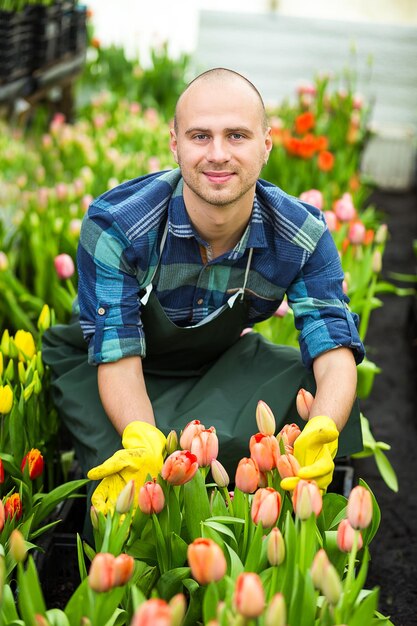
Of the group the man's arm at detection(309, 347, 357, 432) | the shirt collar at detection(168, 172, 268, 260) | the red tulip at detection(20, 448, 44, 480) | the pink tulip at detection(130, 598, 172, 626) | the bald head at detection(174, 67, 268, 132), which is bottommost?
the red tulip at detection(20, 448, 44, 480)

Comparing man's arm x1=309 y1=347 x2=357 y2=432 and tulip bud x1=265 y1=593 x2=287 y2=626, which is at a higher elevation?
tulip bud x1=265 y1=593 x2=287 y2=626

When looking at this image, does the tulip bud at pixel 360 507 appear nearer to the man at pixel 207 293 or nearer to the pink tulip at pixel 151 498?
the pink tulip at pixel 151 498

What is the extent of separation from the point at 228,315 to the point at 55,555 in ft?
1.80

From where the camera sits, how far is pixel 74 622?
1088 millimetres

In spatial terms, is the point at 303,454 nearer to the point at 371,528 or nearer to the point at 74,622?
the point at 371,528

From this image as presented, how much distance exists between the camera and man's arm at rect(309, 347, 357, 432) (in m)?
1.55

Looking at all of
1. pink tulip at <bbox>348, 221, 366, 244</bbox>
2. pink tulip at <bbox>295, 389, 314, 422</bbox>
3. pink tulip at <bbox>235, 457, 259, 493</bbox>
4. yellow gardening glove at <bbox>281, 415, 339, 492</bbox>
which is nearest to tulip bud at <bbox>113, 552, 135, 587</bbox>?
pink tulip at <bbox>235, 457, 259, 493</bbox>

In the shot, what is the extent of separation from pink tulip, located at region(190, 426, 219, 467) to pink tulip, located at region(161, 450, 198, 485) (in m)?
0.02

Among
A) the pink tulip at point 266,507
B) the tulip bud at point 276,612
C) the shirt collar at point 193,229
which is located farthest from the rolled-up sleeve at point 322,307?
the tulip bud at point 276,612

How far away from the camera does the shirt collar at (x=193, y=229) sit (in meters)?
1.68

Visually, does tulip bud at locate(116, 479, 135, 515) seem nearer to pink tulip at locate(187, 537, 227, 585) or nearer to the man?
pink tulip at locate(187, 537, 227, 585)

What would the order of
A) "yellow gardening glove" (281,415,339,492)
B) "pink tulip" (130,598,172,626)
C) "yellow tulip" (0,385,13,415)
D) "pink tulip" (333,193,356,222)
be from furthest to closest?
"pink tulip" (333,193,356,222)
"yellow tulip" (0,385,13,415)
"yellow gardening glove" (281,415,339,492)
"pink tulip" (130,598,172,626)

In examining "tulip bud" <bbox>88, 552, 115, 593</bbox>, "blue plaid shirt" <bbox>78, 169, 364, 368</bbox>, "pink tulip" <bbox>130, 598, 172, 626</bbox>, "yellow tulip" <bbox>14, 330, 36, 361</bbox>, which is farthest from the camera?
"yellow tulip" <bbox>14, 330, 36, 361</bbox>

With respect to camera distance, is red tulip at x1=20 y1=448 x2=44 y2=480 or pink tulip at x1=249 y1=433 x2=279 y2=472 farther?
red tulip at x1=20 y1=448 x2=44 y2=480
